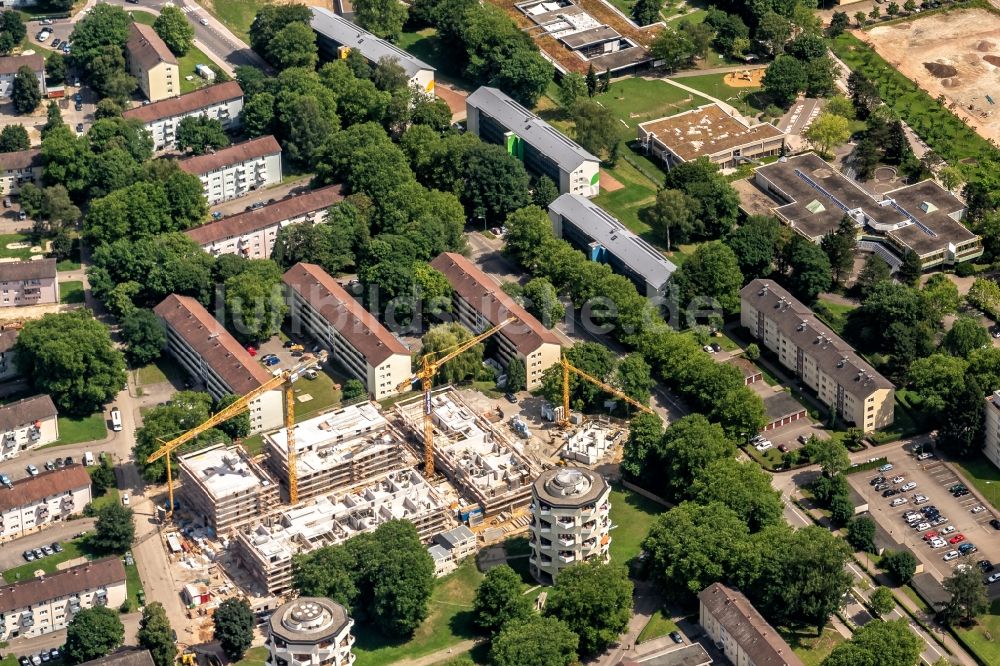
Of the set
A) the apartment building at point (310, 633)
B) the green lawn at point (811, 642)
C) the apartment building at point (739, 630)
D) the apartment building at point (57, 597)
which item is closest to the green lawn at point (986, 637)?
the green lawn at point (811, 642)

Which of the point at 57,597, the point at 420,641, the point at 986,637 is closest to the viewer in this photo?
the point at 986,637

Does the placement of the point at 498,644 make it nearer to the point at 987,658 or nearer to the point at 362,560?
the point at 362,560

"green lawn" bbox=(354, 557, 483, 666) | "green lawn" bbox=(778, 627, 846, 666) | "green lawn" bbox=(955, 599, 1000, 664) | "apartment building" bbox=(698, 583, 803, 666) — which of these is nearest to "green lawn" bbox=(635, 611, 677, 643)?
"apartment building" bbox=(698, 583, 803, 666)

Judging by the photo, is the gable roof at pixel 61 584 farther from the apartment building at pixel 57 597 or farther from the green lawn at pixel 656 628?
the green lawn at pixel 656 628

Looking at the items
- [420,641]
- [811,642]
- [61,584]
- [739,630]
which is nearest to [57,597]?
[61,584]

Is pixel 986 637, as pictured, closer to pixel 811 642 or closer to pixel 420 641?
pixel 811 642

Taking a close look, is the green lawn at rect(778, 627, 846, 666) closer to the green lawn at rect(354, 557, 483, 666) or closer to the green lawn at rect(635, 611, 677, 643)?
the green lawn at rect(635, 611, 677, 643)
